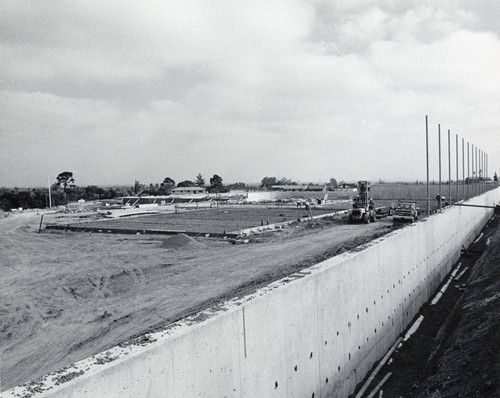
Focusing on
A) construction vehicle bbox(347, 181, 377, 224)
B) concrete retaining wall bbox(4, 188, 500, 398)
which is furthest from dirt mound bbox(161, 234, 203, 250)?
construction vehicle bbox(347, 181, 377, 224)

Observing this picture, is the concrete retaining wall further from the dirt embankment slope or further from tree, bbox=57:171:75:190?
tree, bbox=57:171:75:190

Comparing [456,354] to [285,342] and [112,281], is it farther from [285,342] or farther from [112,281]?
[112,281]

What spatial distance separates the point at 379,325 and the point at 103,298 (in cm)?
843

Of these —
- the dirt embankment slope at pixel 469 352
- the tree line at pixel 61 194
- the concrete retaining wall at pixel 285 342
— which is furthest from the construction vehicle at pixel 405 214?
the tree line at pixel 61 194

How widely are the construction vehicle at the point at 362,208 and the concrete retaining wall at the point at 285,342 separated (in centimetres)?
1678

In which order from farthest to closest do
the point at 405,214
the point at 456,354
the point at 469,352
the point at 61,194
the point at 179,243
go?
the point at 61,194
the point at 405,214
the point at 179,243
the point at 456,354
the point at 469,352

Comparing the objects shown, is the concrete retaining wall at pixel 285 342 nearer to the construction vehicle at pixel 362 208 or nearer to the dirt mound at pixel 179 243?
the dirt mound at pixel 179 243

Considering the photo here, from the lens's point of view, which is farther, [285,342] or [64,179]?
[64,179]

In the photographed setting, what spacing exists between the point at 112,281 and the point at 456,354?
11470 millimetres

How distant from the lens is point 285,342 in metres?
6.38

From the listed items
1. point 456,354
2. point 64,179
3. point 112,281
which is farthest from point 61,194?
point 456,354

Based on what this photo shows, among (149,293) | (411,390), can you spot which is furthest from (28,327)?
(411,390)

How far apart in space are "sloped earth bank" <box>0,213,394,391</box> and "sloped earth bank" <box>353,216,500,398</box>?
467 centimetres

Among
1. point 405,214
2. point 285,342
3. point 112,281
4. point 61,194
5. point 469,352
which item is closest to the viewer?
point 285,342
